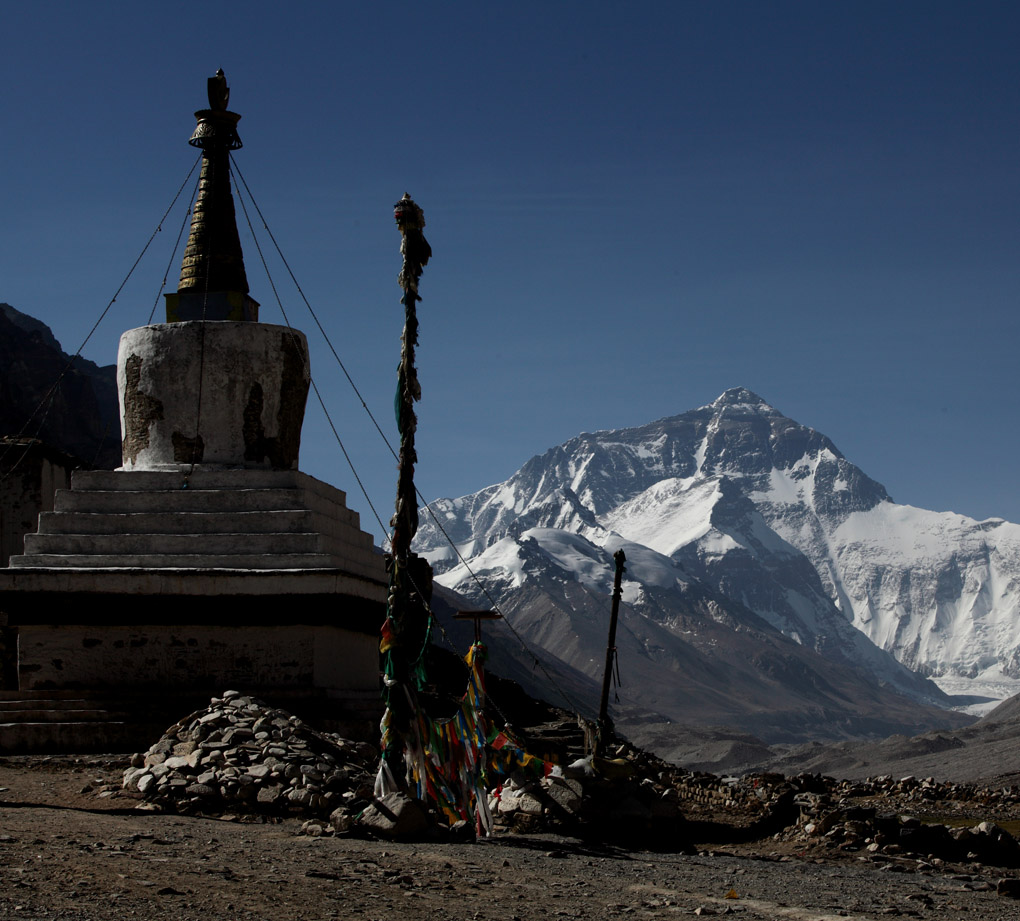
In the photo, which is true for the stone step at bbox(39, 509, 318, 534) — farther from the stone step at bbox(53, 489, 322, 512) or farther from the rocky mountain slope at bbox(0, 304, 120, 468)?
the rocky mountain slope at bbox(0, 304, 120, 468)

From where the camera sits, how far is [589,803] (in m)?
18.2

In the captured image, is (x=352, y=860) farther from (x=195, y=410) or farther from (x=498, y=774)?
(x=195, y=410)

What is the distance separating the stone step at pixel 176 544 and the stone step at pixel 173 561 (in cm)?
10

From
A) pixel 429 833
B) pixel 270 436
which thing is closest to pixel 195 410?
pixel 270 436

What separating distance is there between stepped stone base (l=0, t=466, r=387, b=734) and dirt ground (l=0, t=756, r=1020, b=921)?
3.79 meters

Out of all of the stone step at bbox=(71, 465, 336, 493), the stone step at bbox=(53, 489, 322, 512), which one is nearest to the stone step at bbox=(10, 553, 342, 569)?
the stone step at bbox=(53, 489, 322, 512)

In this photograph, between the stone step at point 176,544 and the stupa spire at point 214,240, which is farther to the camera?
the stupa spire at point 214,240

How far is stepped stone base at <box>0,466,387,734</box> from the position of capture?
20.7 m

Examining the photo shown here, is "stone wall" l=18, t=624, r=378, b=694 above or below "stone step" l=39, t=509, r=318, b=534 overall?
below

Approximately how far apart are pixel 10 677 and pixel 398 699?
39.1ft

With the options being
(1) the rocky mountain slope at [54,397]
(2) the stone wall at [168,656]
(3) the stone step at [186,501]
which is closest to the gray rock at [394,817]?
(2) the stone wall at [168,656]

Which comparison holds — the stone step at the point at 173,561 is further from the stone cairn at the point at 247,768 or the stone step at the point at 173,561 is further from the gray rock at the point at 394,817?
the gray rock at the point at 394,817

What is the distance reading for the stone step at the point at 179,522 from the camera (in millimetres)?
21297

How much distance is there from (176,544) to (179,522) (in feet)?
1.35
